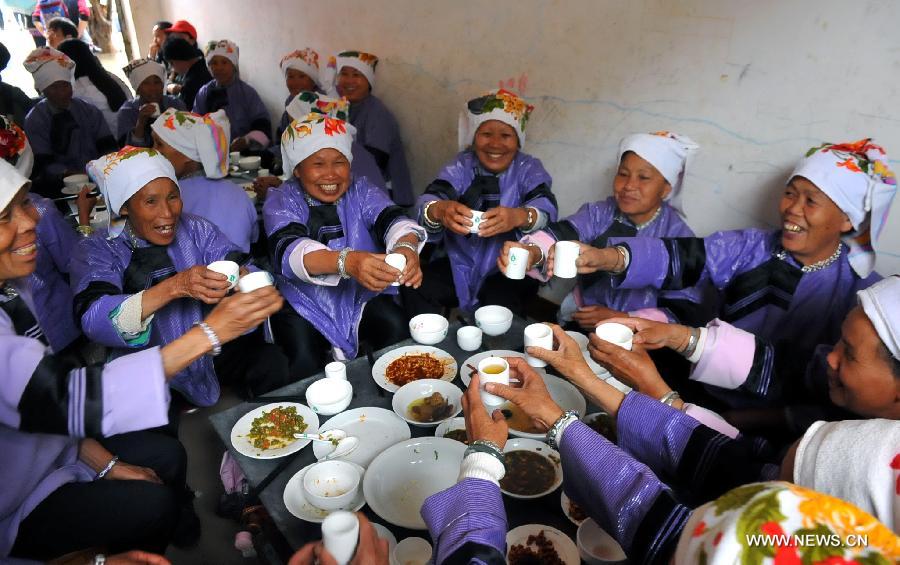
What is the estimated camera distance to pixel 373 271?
8.71 ft

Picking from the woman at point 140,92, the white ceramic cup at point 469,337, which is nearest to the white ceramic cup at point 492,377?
the white ceramic cup at point 469,337

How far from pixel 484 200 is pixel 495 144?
410 millimetres

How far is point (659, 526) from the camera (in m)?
1.30

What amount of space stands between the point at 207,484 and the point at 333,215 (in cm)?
170

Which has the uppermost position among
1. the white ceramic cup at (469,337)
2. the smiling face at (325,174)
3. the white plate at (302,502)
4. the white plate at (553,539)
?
the smiling face at (325,174)

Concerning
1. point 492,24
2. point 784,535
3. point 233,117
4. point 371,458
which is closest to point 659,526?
point 784,535

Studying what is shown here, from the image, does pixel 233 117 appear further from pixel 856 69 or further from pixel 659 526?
pixel 659 526

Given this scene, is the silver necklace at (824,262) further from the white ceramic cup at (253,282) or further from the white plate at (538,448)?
the white ceramic cup at (253,282)

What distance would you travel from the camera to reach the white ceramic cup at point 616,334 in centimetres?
204

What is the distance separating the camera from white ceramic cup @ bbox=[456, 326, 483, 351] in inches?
98.0

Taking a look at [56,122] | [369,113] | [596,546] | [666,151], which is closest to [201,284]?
[596,546]

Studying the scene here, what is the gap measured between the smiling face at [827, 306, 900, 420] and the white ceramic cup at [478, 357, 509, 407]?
1.01 meters

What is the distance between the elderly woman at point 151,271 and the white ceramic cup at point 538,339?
1.35 meters

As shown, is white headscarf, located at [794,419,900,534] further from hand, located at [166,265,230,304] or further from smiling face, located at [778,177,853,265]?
hand, located at [166,265,230,304]
